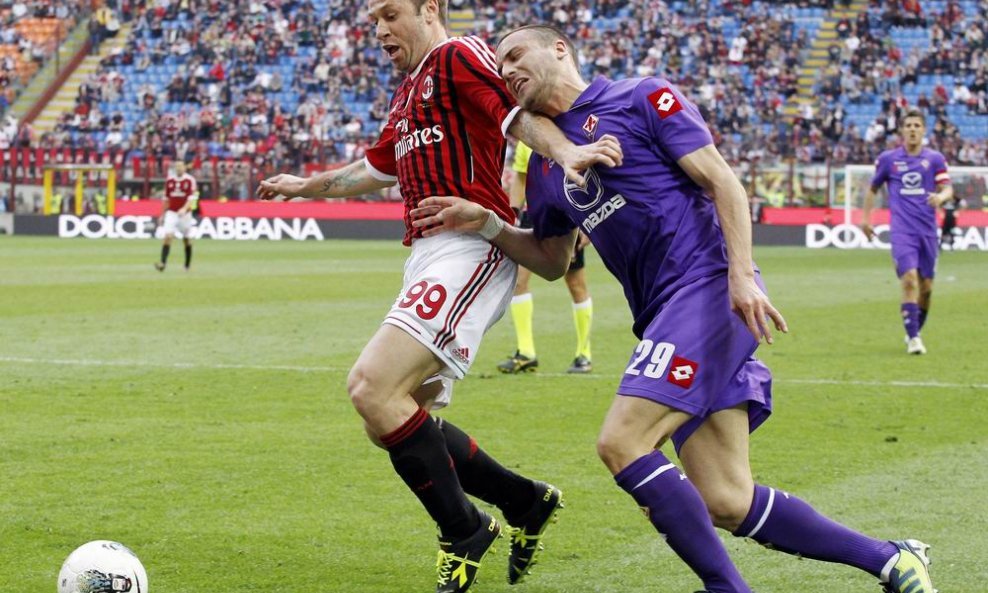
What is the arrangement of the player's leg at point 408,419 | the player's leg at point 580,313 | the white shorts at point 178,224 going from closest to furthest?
1. the player's leg at point 408,419
2. the player's leg at point 580,313
3. the white shorts at point 178,224

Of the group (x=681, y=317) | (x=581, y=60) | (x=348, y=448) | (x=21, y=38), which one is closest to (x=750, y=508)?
(x=681, y=317)

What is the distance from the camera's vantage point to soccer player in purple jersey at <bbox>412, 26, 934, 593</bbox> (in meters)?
4.16

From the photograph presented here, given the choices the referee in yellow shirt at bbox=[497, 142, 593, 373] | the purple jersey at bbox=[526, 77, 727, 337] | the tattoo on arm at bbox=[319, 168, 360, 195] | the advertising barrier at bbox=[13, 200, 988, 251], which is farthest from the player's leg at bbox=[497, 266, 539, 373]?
the advertising barrier at bbox=[13, 200, 988, 251]

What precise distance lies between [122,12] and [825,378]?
43.2 metres

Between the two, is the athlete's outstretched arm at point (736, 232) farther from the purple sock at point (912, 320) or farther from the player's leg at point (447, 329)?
the purple sock at point (912, 320)

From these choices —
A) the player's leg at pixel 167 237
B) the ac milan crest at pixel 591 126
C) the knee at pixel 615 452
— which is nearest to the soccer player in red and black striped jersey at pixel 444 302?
the ac milan crest at pixel 591 126

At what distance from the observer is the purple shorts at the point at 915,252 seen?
44.2 ft

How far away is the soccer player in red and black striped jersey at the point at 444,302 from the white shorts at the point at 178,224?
69.8ft

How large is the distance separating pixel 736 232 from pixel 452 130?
135 centimetres

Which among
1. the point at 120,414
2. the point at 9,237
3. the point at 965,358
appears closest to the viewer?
the point at 120,414

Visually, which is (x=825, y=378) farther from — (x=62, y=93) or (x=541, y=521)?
(x=62, y=93)

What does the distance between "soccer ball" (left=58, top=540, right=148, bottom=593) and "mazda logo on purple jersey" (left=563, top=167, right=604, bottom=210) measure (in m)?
1.80

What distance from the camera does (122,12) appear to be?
5006cm

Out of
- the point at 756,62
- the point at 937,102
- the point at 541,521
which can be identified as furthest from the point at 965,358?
the point at 756,62
